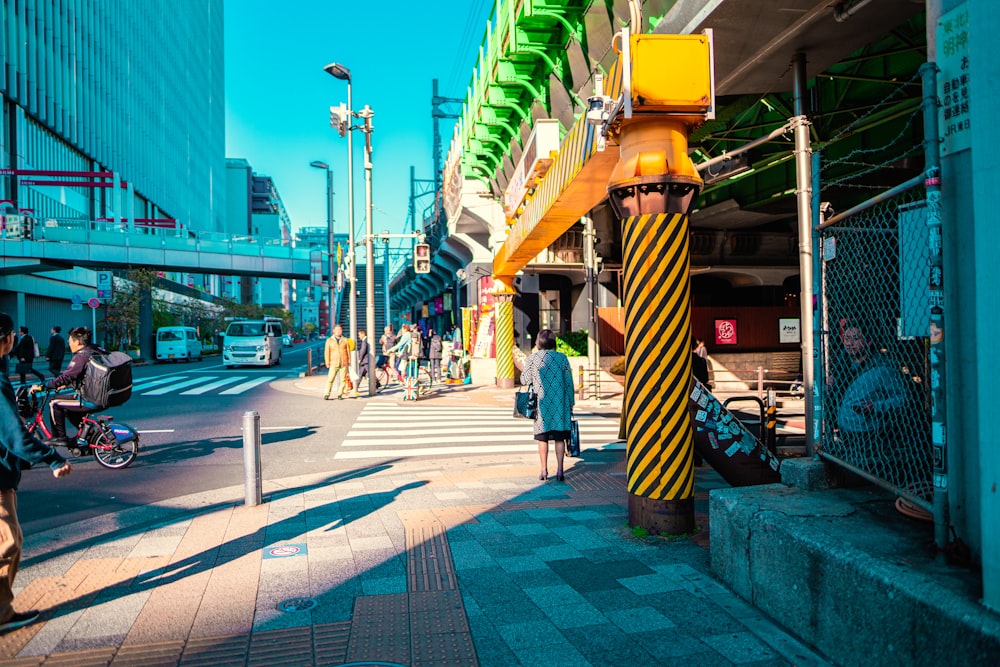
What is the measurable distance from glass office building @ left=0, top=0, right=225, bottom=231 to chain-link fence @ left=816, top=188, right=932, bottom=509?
135ft

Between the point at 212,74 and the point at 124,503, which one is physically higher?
the point at 212,74

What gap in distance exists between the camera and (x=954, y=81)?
10.3 feet

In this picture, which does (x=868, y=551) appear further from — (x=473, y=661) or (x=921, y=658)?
(x=473, y=661)

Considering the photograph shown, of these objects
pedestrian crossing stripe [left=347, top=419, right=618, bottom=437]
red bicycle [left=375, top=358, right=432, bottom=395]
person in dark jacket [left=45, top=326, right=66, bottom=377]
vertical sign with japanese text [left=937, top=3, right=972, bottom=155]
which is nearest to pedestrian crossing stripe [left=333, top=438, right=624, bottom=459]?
pedestrian crossing stripe [left=347, top=419, right=618, bottom=437]

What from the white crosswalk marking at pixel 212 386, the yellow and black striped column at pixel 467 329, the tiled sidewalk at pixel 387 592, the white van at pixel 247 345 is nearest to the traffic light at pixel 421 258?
the white crosswalk marking at pixel 212 386

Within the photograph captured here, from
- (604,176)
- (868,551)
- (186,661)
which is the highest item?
(604,176)

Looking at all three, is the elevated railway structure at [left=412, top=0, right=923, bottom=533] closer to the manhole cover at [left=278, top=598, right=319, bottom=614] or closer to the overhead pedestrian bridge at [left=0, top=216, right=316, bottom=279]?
the manhole cover at [left=278, top=598, right=319, bottom=614]

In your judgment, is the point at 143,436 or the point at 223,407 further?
the point at 223,407

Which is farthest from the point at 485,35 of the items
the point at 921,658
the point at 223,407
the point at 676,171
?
the point at 921,658

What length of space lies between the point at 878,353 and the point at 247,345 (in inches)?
1126

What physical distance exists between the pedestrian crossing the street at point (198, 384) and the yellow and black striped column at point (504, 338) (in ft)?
24.3

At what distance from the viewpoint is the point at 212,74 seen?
329 ft

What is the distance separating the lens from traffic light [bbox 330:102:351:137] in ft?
65.9

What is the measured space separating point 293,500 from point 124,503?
5.73ft
